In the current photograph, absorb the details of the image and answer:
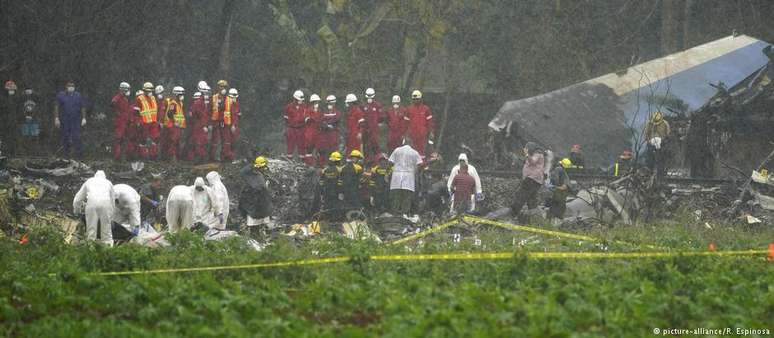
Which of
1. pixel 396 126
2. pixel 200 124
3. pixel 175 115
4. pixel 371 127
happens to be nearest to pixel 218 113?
pixel 200 124

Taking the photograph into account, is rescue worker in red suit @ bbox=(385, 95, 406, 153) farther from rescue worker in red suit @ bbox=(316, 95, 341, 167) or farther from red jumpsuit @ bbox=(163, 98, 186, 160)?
red jumpsuit @ bbox=(163, 98, 186, 160)

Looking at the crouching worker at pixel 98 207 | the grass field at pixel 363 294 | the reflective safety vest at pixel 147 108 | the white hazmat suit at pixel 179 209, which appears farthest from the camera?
the reflective safety vest at pixel 147 108

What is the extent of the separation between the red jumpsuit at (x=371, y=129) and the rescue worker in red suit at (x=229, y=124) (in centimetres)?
279

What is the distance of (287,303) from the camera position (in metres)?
12.5

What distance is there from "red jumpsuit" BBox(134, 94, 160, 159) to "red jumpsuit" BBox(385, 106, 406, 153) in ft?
16.2

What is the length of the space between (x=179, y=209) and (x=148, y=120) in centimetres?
705

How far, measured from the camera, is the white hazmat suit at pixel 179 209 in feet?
66.7

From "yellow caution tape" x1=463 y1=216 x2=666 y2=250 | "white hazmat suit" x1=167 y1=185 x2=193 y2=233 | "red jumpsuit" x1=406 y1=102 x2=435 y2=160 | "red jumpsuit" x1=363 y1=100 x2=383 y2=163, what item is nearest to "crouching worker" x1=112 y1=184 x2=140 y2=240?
"white hazmat suit" x1=167 y1=185 x2=193 y2=233

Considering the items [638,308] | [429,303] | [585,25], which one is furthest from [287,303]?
[585,25]


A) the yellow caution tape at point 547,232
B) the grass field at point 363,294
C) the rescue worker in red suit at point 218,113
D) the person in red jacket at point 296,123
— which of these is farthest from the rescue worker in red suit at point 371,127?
the grass field at point 363,294

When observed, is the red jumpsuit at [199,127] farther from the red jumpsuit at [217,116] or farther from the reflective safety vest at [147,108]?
the reflective safety vest at [147,108]

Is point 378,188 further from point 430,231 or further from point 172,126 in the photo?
point 172,126

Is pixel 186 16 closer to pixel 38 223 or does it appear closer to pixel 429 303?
pixel 38 223

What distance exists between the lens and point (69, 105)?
2731 centimetres
